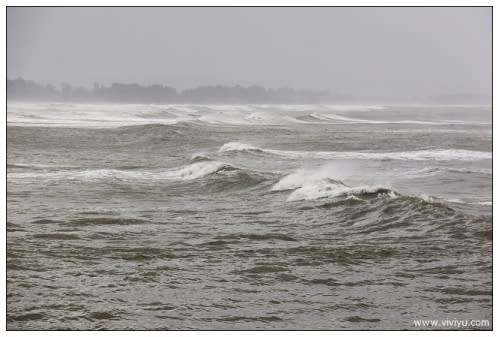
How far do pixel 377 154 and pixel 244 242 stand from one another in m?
10.1

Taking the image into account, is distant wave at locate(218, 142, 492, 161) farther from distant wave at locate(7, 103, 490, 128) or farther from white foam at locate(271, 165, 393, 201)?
white foam at locate(271, 165, 393, 201)

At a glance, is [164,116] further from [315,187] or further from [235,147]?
[315,187]

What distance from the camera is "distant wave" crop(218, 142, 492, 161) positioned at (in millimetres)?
15133

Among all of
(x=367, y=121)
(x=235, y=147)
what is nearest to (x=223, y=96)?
(x=235, y=147)

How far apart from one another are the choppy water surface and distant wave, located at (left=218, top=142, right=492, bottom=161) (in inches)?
8.6

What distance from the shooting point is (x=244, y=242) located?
21.0 feet

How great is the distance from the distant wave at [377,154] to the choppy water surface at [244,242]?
0.22 meters

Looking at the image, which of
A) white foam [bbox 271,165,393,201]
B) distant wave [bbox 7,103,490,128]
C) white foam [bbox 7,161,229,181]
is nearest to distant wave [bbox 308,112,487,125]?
distant wave [bbox 7,103,490,128]

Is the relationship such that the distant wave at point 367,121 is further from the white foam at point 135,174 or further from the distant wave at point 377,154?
the white foam at point 135,174

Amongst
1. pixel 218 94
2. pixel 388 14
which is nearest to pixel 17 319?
pixel 388 14

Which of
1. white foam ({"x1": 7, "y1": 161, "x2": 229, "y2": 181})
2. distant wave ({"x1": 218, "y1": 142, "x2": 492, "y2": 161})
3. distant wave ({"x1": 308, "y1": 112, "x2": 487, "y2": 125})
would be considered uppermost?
distant wave ({"x1": 308, "y1": 112, "x2": 487, "y2": 125})

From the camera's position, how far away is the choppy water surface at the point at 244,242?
14.5 feet

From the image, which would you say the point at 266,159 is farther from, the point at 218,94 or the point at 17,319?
the point at 17,319

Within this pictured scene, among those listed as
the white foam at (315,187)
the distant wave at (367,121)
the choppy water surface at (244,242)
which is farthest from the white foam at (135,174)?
the distant wave at (367,121)
